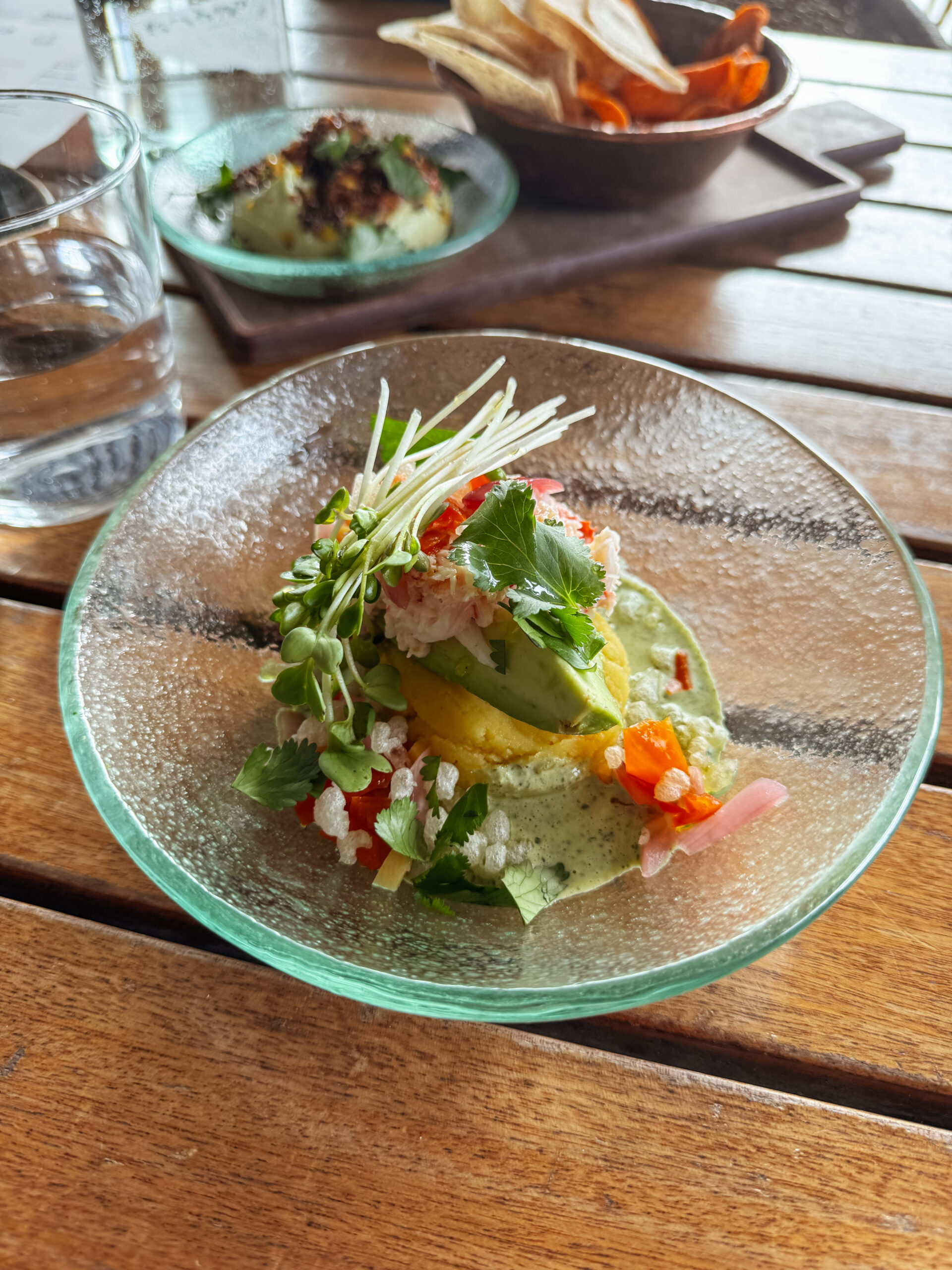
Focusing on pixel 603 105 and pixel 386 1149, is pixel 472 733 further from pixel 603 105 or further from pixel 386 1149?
pixel 603 105

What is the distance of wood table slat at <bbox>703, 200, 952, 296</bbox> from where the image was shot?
6.43 feet

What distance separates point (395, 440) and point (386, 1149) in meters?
0.78

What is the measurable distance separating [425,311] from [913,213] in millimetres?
1117

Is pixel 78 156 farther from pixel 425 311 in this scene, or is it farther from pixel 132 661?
pixel 132 661

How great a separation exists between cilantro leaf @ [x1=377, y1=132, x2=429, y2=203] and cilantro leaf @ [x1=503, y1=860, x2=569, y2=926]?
1.25 metres

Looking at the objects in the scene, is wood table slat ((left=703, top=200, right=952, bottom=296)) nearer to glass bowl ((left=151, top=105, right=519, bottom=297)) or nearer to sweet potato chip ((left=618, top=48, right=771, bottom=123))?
sweet potato chip ((left=618, top=48, right=771, bottom=123))

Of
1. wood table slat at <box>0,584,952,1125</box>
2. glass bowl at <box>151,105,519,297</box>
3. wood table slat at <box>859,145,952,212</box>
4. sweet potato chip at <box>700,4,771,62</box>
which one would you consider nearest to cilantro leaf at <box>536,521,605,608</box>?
wood table slat at <box>0,584,952,1125</box>

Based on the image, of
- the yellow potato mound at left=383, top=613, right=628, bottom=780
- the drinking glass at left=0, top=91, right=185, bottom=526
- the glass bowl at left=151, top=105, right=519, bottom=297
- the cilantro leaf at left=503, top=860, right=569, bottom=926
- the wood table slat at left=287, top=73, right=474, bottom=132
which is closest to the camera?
the cilantro leaf at left=503, top=860, right=569, bottom=926

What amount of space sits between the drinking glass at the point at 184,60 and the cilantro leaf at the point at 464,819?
1.61m

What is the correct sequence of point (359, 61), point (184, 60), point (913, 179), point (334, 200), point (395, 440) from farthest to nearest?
1. point (359, 61)
2. point (913, 179)
3. point (184, 60)
4. point (334, 200)
5. point (395, 440)

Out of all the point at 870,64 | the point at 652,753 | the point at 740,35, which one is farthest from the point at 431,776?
the point at 870,64

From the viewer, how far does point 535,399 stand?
1.38 m

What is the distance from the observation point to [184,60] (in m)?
2.04

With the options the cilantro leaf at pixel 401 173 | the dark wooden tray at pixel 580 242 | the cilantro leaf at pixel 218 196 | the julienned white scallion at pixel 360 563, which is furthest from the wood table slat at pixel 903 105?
the julienned white scallion at pixel 360 563
